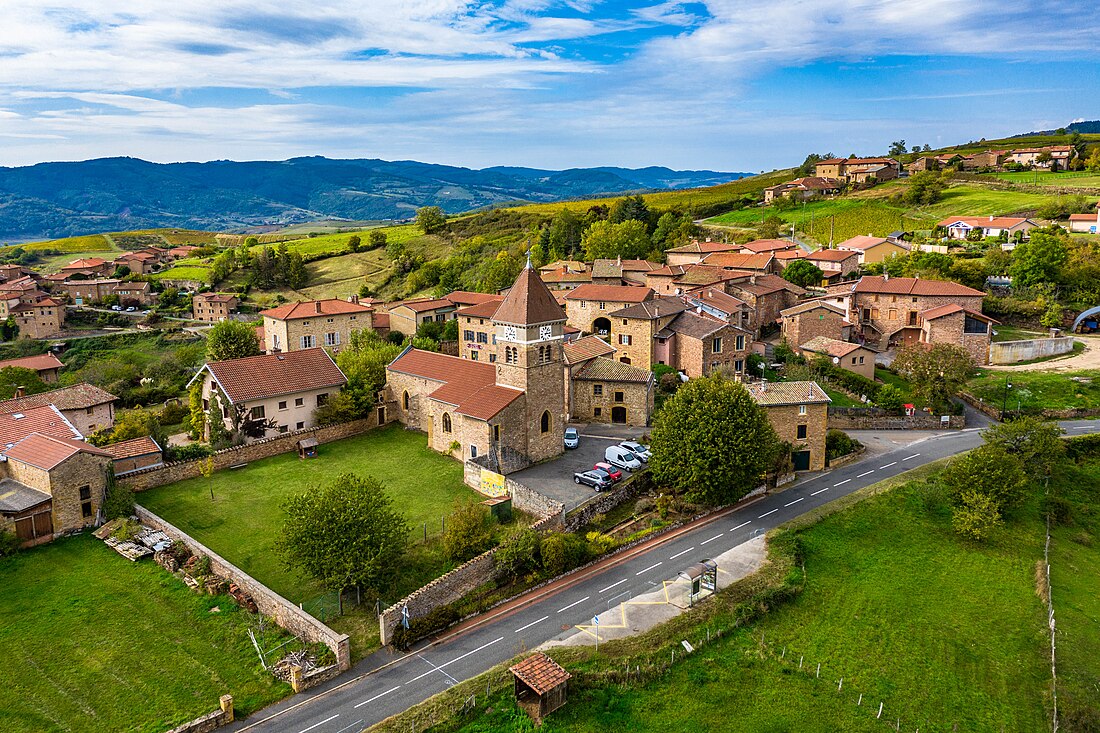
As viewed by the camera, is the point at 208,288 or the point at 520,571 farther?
the point at 208,288

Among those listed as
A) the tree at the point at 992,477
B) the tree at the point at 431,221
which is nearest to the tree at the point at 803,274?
the tree at the point at 992,477

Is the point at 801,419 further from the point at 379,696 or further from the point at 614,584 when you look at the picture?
the point at 379,696

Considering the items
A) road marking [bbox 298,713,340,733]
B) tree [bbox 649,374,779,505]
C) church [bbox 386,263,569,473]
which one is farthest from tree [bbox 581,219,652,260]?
road marking [bbox 298,713,340,733]

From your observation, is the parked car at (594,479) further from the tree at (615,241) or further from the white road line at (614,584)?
the tree at (615,241)

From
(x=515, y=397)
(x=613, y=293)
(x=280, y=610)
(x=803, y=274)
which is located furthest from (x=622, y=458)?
(x=803, y=274)

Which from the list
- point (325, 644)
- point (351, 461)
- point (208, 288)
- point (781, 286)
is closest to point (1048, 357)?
point (781, 286)

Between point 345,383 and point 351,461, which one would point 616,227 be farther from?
point 351,461
